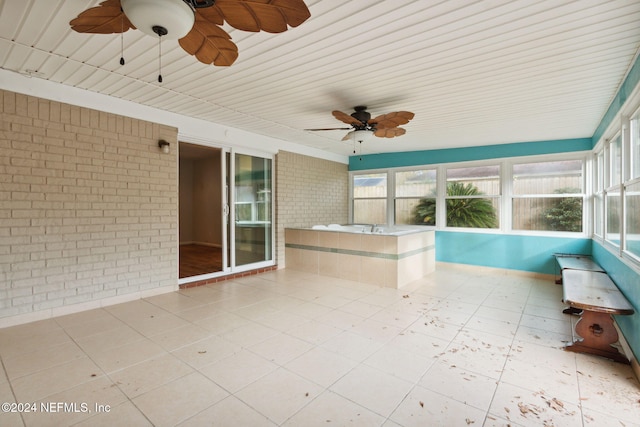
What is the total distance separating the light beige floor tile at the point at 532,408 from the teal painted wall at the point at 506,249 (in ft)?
13.2

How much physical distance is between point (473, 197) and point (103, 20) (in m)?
6.10

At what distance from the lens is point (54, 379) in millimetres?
2111

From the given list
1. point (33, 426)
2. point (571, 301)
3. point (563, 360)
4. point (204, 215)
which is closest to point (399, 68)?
point (571, 301)

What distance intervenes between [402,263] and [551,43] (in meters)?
3.11

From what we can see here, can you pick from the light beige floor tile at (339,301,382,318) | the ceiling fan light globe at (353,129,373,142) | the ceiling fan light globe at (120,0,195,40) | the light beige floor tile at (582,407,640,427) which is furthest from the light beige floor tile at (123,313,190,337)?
the light beige floor tile at (582,407,640,427)

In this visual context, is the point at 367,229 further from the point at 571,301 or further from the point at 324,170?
the point at 571,301

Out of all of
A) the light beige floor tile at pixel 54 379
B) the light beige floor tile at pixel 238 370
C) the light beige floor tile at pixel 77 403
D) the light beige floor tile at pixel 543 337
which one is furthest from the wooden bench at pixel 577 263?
the light beige floor tile at pixel 54 379

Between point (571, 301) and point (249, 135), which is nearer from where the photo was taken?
point (571, 301)

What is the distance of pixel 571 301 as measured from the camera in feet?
8.43

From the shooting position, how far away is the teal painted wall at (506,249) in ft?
16.8

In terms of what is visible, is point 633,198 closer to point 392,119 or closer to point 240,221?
point 392,119

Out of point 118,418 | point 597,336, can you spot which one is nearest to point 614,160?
point 597,336

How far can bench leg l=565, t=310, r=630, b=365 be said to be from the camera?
2.51 metres

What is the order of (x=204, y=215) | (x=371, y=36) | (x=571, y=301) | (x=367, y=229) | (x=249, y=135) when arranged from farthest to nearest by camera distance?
(x=204, y=215)
(x=367, y=229)
(x=249, y=135)
(x=571, y=301)
(x=371, y=36)
